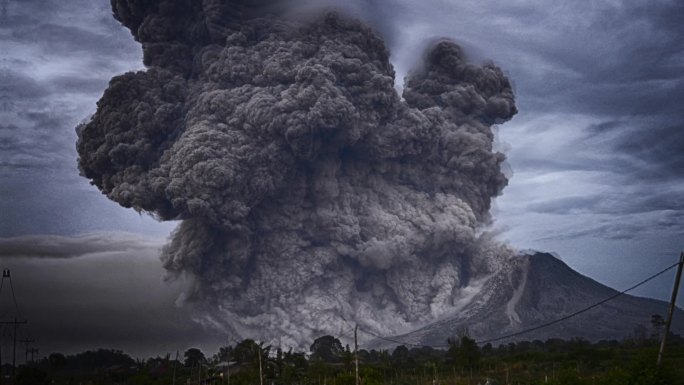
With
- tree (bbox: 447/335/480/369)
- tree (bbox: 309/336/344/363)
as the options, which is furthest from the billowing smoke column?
tree (bbox: 447/335/480/369)

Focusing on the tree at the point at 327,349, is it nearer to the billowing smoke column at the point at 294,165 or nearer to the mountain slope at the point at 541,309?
the billowing smoke column at the point at 294,165

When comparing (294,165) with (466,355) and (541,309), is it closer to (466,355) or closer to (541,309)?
(466,355)

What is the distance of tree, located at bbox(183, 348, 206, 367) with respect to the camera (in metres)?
76.1

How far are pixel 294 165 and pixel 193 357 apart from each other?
20450 mm

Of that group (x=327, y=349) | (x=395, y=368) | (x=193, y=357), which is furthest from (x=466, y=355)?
(x=193, y=357)

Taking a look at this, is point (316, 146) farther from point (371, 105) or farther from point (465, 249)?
point (465, 249)

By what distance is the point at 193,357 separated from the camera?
7738 cm

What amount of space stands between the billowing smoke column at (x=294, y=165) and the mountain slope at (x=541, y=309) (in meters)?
6.79

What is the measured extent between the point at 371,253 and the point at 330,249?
356 centimetres

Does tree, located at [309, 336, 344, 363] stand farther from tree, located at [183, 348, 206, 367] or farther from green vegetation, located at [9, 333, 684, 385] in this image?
tree, located at [183, 348, 206, 367]

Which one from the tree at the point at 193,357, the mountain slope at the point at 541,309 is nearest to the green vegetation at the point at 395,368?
the tree at the point at 193,357

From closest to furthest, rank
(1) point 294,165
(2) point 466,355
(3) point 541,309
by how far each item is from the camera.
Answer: (2) point 466,355, (1) point 294,165, (3) point 541,309

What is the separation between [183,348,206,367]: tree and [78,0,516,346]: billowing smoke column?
4353 millimetres

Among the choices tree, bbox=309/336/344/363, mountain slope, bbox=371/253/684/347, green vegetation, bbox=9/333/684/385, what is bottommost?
green vegetation, bbox=9/333/684/385
